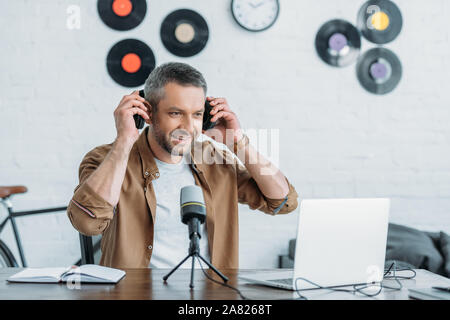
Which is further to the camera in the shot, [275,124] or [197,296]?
[275,124]

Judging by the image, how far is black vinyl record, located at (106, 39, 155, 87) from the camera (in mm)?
2510

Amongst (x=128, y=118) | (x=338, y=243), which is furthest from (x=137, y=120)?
(x=338, y=243)

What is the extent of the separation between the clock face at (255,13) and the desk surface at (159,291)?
1718 millimetres

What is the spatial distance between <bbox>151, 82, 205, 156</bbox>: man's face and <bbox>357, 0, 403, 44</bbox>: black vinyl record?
1.40 m

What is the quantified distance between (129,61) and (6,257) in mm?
1195

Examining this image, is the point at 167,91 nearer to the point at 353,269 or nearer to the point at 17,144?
the point at 353,269

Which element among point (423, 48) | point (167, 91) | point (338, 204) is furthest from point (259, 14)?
point (338, 204)

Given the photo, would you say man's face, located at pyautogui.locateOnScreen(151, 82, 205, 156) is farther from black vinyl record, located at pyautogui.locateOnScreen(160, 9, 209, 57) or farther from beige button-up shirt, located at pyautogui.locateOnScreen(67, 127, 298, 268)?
black vinyl record, located at pyautogui.locateOnScreen(160, 9, 209, 57)

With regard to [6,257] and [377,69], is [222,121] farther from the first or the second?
[6,257]

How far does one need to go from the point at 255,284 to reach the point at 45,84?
1845 millimetres

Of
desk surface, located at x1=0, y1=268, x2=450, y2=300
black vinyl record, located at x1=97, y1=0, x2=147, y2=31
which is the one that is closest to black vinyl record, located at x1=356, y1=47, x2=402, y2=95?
black vinyl record, located at x1=97, y1=0, x2=147, y2=31

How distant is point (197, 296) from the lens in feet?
3.30

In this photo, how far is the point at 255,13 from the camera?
8.42 ft

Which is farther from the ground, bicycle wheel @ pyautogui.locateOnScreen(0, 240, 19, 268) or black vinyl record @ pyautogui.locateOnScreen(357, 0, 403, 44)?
black vinyl record @ pyautogui.locateOnScreen(357, 0, 403, 44)
